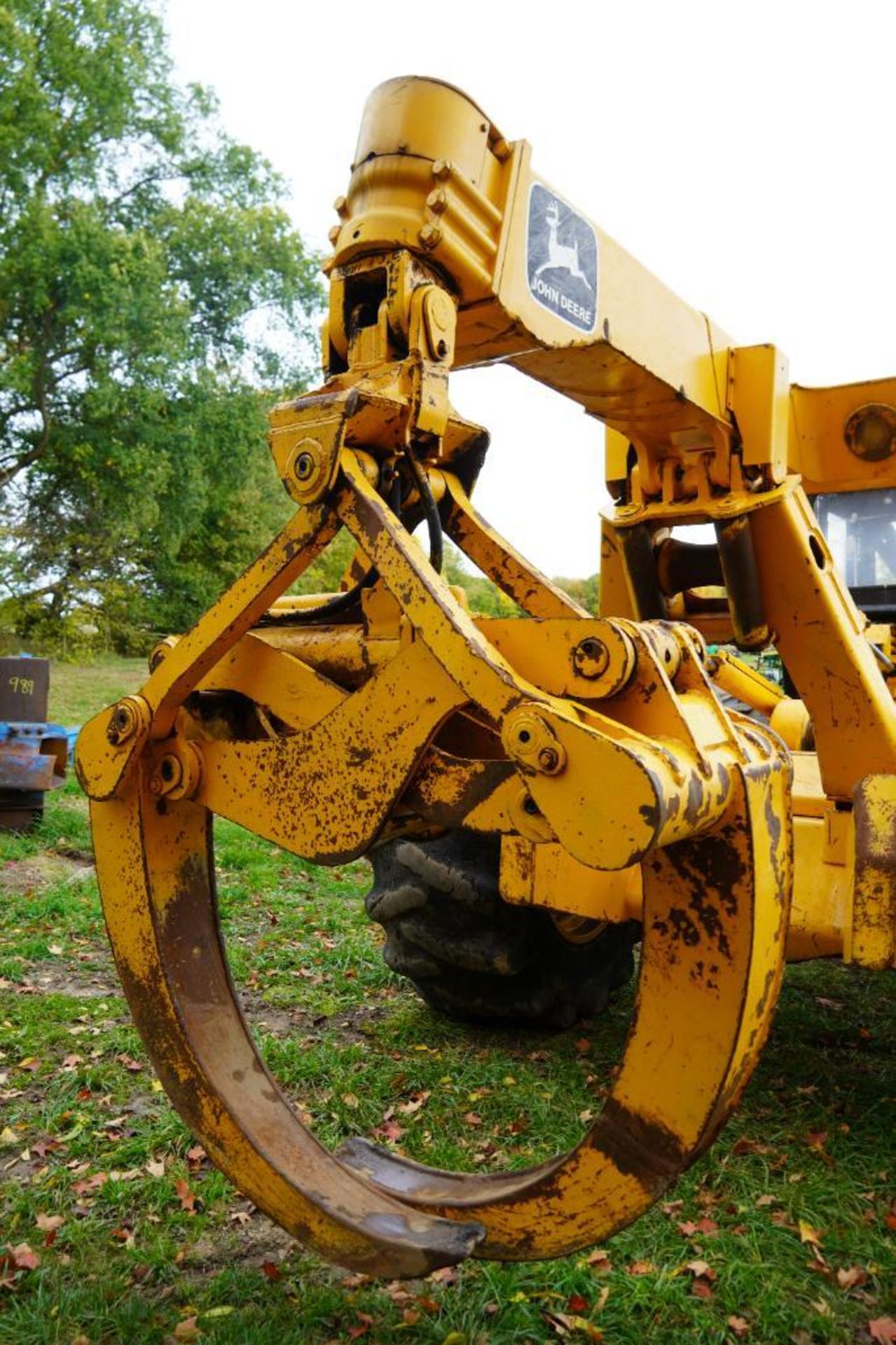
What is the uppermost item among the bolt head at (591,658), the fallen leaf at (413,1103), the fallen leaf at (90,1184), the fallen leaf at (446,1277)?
the bolt head at (591,658)

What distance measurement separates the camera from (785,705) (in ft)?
14.7

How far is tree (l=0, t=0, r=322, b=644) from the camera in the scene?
17.5m

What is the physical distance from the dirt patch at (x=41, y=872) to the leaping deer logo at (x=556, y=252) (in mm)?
4688

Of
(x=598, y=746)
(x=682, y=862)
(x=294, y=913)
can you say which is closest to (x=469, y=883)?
(x=682, y=862)

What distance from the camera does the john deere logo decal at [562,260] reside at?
2.64m

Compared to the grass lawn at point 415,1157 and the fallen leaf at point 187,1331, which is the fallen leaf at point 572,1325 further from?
the fallen leaf at point 187,1331

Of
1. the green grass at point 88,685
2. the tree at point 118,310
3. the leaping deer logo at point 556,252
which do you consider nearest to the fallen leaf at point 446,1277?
the leaping deer logo at point 556,252

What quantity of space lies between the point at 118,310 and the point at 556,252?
16.4m

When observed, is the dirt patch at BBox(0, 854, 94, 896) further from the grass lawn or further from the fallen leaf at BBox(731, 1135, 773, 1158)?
the fallen leaf at BBox(731, 1135, 773, 1158)

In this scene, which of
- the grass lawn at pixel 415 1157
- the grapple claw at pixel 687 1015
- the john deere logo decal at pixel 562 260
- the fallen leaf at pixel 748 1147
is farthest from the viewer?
the fallen leaf at pixel 748 1147

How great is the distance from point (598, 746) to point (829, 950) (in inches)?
61.5

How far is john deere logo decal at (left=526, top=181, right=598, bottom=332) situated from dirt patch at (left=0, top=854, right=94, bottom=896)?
4.64 m

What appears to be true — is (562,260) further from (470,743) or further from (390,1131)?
(390,1131)

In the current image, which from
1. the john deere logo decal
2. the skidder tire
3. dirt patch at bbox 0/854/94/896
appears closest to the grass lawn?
the skidder tire
